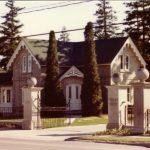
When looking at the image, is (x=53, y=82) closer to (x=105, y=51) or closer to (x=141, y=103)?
(x=105, y=51)

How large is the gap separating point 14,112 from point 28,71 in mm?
4375

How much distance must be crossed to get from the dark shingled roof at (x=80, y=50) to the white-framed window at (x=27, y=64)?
127cm

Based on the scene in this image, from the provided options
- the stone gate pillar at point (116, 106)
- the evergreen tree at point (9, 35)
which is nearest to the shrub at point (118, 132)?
the stone gate pillar at point (116, 106)

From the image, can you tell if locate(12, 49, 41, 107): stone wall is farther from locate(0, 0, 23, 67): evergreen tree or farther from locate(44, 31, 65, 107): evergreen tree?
locate(0, 0, 23, 67): evergreen tree

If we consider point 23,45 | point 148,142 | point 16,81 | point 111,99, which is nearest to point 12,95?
point 16,81

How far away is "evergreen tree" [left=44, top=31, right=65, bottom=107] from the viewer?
4556cm

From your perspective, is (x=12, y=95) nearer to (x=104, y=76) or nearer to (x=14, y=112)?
(x=14, y=112)

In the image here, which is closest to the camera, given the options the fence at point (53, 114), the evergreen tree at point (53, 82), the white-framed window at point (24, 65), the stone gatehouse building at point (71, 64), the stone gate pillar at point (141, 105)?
the stone gate pillar at point (141, 105)

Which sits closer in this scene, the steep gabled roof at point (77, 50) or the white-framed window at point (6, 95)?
the steep gabled roof at point (77, 50)

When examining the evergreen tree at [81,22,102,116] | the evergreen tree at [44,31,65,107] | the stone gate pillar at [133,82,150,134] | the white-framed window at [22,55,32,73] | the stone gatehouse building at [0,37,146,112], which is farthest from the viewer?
the white-framed window at [22,55,32,73]

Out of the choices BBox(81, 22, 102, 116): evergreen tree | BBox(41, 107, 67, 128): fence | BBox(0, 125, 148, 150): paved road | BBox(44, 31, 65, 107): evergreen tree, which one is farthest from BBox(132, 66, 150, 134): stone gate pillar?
BBox(44, 31, 65, 107): evergreen tree

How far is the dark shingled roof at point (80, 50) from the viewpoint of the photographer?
161ft

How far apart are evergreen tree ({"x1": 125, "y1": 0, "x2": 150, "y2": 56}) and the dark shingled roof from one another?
8.77 metres

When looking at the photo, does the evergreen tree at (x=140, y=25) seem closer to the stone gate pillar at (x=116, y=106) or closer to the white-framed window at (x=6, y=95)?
the white-framed window at (x=6, y=95)
